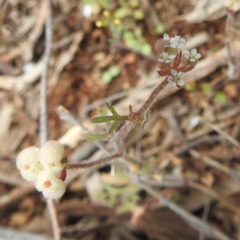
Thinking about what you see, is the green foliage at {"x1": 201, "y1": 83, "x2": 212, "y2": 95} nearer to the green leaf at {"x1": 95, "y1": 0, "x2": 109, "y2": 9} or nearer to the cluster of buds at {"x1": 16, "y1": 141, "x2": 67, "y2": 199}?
the green leaf at {"x1": 95, "y1": 0, "x2": 109, "y2": 9}

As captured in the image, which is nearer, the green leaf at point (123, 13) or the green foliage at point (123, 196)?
the green foliage at point (123, 196)

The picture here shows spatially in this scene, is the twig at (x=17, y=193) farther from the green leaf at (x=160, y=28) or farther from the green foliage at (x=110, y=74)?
the green leaf at (x=160, y=28)

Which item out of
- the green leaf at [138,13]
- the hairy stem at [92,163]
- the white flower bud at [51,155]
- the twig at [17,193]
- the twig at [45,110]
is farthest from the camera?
the green leaf at [138,13]

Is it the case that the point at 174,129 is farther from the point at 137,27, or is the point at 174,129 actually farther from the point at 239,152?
the point at 137,27

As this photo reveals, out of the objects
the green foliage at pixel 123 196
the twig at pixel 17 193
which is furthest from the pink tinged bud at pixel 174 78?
the twig at pixel 17 193

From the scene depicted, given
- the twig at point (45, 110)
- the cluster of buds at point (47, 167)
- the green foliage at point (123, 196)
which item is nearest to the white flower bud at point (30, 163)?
the cluster of buds at point (47, 167)

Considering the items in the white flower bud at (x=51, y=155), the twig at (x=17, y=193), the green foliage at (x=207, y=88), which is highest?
the green foliage at (x=207, y=88)

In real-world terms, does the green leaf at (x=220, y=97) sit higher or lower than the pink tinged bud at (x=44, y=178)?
higher

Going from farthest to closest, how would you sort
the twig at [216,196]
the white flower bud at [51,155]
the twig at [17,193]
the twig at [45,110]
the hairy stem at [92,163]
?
the twig at [17,193] < the twig at [216,196] < the twig at [45,110] < the hairy stem at [92,163] < the white flower bud at [51,155]
